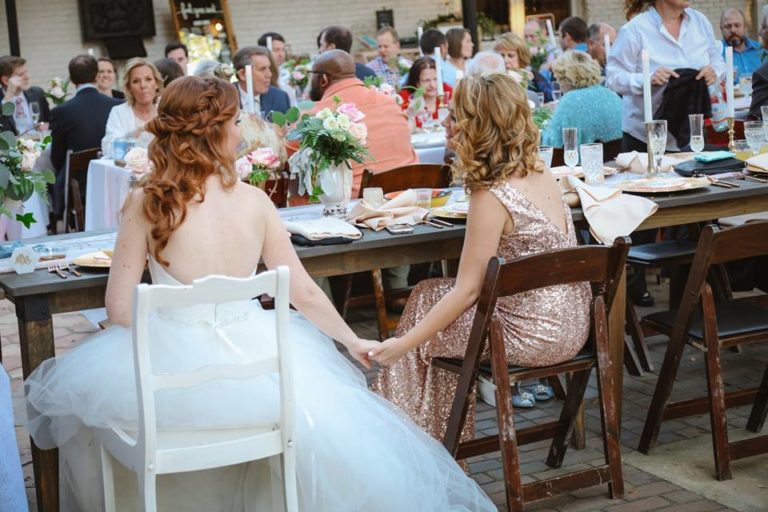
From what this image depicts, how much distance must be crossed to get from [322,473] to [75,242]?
149 cm

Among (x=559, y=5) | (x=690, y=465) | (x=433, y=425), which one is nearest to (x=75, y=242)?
(x=433, y=425)

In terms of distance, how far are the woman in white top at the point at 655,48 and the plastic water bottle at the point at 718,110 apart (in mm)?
282

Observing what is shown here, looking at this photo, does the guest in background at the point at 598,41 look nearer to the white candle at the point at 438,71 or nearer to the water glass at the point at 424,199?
the white candle at the point at 438,71

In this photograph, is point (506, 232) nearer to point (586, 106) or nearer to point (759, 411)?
point (759, 411)

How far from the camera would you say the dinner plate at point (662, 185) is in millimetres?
3945

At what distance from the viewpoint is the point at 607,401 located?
3328mm

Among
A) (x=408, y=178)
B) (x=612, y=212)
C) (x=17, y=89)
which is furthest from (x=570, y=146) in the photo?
(x=17, y=89)

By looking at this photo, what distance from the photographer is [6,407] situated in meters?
2.48

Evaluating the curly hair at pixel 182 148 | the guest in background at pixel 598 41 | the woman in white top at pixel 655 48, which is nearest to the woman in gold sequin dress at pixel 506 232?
the curly hair at pixel 182 148

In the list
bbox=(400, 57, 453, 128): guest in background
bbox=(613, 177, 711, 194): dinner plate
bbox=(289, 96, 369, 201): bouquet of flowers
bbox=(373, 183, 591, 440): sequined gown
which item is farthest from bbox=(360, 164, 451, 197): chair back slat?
bbox=(400, 57, 453, 128): guest in background

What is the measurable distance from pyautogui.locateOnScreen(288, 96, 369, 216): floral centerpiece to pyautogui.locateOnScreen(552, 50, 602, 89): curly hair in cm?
222

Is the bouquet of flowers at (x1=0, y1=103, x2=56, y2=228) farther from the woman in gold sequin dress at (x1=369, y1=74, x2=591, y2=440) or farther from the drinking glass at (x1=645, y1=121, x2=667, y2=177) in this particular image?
the drinking glass at (x1=645, y1=121, x2=667, y2=177)

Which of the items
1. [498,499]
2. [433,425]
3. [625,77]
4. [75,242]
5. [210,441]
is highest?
[625,77]

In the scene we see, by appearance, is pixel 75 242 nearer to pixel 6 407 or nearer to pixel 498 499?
pixel 6 407
